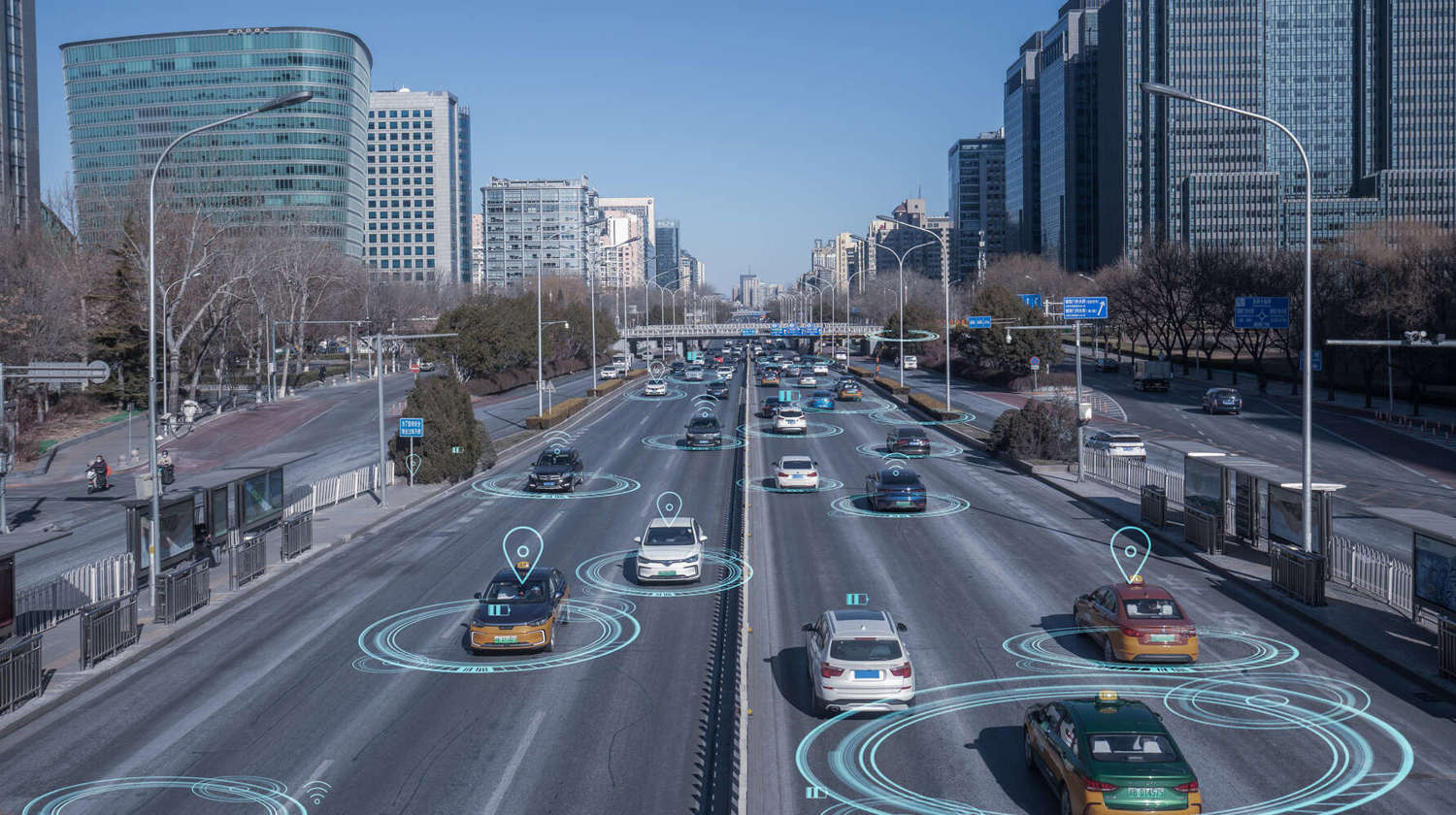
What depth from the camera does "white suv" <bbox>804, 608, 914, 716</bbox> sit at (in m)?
16.8

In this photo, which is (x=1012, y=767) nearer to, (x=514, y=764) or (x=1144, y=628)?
(x=1144, y=628)

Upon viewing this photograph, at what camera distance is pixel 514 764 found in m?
15.3

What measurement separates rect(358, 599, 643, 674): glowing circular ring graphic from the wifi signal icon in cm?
532

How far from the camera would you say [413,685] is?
1905 cm

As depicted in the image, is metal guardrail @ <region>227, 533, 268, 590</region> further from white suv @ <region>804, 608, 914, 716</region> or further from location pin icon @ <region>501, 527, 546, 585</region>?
white suv @ <region>804, 608, 914, 716</region>

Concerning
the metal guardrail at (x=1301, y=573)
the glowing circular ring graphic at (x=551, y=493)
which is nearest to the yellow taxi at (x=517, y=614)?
the metal guardrail at (x=1301, y=573)

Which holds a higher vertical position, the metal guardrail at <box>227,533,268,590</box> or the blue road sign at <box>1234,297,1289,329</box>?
the blue road sign at <box>1234,297,1289,329</box>

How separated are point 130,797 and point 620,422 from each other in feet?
173

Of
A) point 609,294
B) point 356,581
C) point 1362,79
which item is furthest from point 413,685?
point 1362,79

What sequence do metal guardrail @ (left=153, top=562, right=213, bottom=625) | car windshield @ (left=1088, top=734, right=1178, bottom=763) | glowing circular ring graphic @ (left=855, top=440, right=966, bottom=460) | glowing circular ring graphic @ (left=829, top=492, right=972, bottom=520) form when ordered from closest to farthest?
car windshield @ (left=1088, top=734, right=1178, bottom=763) < metal guardrail @ (left=153, top=562, right=213, bottom=625) < glowing circular ring graphic @ (left=829, top=492, right=972, bottom=520) < glowing circular ring graphic @ (left=855, top=440, right=966, bottom=460)

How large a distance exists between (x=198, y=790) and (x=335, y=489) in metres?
26.7

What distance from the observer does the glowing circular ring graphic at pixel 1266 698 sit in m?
16.9

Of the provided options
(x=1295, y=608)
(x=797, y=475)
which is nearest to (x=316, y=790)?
(x=1295, y=608)

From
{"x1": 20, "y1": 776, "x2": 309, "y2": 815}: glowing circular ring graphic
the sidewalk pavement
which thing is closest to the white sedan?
the sidewalk pavement
